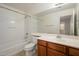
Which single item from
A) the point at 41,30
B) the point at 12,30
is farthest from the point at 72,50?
the point at 12,30

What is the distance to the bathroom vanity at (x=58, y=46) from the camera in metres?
1.22

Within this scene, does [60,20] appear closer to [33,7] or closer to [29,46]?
[33,7]

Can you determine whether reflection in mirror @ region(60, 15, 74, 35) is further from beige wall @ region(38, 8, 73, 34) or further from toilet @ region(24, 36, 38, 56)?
toilet @ region(24, 36, 38, 56)

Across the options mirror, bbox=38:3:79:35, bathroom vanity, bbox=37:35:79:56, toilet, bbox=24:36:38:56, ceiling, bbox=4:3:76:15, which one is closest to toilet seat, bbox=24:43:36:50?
toilet, bbox=24:36:38:56

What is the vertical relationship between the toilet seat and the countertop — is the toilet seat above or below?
below

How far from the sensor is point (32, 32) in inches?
51.5

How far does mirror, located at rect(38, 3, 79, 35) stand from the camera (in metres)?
1.22

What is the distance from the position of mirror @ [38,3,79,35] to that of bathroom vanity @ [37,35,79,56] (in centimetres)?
17

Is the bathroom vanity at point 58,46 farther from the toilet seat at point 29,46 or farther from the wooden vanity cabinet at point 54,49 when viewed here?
the toilet seat at point 29,46

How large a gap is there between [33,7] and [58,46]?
2.49 feet

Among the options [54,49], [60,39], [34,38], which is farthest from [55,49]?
[34,38]

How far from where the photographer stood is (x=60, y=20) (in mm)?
1266

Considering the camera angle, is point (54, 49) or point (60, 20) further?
point (54, 49)

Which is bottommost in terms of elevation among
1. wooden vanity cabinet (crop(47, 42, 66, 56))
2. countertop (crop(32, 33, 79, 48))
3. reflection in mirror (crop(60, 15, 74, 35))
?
wooden vanity cabinet (crop(47, 42, 66, 56))
